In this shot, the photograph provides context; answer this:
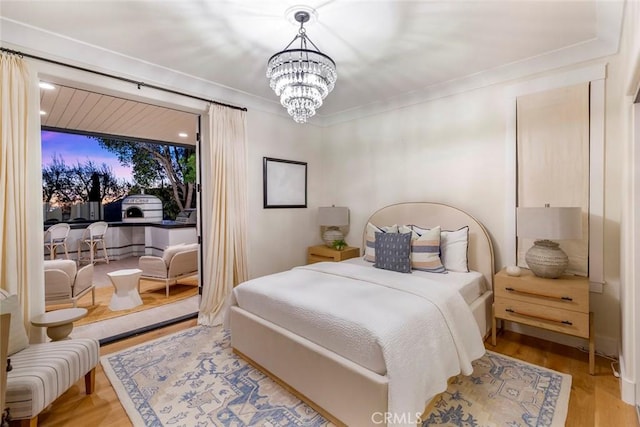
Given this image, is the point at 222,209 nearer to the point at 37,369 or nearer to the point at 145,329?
the point at 145,329

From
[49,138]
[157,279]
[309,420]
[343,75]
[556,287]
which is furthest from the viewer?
[49,138]

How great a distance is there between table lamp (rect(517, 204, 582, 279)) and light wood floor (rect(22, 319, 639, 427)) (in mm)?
740

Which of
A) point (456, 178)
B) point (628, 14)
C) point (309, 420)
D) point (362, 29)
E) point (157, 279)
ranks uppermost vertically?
point (362, 29)

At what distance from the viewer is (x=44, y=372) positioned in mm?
1725

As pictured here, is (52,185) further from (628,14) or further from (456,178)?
(628,14)

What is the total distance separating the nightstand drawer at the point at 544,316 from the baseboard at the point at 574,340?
0.53 meters

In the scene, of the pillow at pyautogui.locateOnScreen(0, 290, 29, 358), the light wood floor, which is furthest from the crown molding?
the pillow at pyautogui.locateOnScreen(0, 290, 29, 358)

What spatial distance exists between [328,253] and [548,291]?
2536 mm

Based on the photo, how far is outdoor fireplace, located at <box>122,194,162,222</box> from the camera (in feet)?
24.8

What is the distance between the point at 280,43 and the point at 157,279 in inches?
152

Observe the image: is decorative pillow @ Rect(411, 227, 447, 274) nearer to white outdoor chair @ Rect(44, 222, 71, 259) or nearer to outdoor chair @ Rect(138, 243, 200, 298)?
outdoor chair @ Rect(138, 243, 200, 298)

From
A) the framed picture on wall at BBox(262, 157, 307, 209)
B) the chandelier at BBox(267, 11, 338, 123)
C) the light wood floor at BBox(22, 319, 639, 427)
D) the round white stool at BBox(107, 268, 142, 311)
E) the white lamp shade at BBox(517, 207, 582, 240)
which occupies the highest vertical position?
the chandelier at BBox(267, 11, 338, 123)

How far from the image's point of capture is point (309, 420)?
73.9 inches

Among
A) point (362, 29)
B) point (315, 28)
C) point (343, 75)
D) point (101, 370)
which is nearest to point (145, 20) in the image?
point (315, 28)
